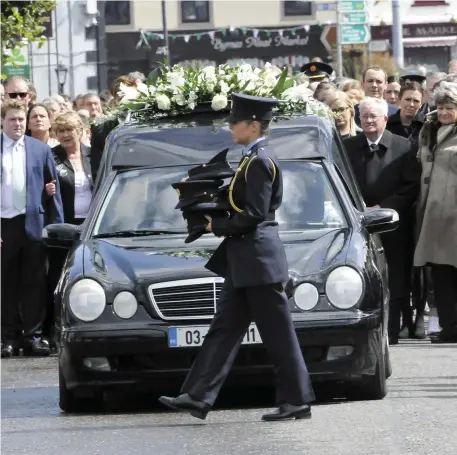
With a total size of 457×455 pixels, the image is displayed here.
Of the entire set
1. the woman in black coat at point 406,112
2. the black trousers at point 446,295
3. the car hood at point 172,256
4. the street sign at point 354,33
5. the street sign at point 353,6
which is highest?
the street sign at point 353,6

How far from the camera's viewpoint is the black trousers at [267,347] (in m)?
9.63

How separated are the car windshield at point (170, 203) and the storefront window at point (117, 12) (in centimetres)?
6574

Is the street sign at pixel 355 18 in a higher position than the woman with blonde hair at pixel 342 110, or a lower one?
higher

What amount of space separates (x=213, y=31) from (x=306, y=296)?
6848 centimetres

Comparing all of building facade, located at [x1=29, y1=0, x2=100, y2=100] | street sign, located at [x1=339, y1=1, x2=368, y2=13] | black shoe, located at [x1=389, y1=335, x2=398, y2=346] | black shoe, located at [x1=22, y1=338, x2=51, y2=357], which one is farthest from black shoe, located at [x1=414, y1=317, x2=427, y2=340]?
building facade, located at [x1=29, y1=0, x2=100, y2=100]

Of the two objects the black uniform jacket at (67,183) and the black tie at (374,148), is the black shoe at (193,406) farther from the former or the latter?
the black uniform jacket at (67,183)

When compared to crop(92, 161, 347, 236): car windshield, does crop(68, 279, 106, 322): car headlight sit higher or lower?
lower

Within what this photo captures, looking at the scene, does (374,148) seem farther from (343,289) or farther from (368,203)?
(343,289)

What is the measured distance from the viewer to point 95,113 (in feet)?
61.6

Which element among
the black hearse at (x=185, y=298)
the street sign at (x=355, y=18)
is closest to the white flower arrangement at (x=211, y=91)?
the black hearse at (x=185, y=298)

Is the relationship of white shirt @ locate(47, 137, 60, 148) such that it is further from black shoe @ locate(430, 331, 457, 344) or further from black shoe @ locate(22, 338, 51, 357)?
black shoe @ locate(430, 331, 457, 344)

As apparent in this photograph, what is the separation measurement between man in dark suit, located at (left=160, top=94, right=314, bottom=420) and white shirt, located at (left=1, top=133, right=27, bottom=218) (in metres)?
5.50

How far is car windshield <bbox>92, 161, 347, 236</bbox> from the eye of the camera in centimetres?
1107

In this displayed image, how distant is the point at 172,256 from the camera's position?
10500mm
